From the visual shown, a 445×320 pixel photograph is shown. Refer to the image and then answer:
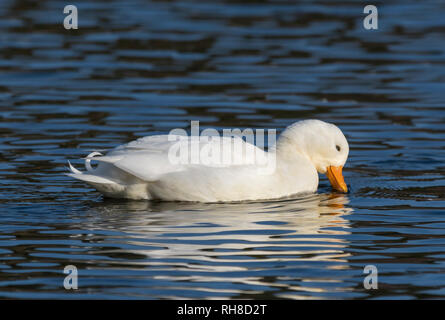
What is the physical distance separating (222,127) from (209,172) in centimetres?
378

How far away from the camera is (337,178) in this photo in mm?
10539

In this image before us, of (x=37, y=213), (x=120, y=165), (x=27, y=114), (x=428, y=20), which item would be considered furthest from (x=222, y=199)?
(x=428, y=20)

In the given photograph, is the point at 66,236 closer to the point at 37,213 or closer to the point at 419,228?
the point at 37,213

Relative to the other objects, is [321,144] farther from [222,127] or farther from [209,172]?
[222,127]

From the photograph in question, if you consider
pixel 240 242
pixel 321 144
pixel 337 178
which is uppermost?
pixel 321 144

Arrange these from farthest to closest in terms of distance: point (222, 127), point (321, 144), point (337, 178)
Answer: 1. point (222, 127)
2. point (337, 178)
3. point (321, 144)

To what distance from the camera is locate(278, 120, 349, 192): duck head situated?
10367 mm

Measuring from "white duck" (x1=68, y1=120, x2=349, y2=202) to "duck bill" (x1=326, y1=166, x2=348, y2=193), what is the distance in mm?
218

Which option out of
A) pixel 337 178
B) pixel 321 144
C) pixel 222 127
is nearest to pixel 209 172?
pixel 321 144

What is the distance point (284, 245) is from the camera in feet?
27.4

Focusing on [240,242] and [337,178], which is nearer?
[240,242]

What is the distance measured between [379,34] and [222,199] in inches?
427

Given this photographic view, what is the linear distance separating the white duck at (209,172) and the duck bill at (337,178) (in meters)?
0.22

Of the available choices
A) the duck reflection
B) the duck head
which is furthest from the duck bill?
the duck reflection
